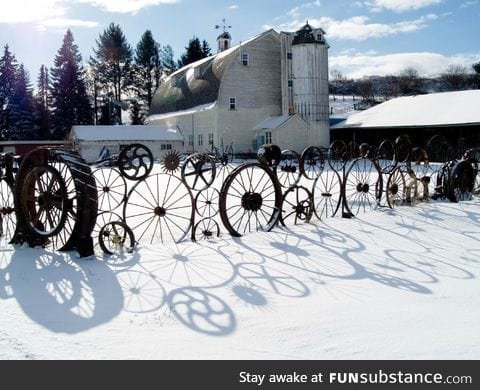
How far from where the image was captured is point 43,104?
170 feet

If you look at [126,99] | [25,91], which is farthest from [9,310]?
[126,99]

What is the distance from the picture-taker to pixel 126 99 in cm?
5528

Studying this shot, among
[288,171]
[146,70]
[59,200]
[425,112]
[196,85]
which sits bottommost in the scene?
[59,200]

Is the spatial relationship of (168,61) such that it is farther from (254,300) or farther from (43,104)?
(254,300)

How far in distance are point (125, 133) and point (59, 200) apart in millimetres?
29264

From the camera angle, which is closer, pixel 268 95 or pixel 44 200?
pixel 44 200

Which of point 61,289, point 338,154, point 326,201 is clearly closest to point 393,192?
point 338,154

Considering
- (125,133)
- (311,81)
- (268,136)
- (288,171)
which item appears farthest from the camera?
(125,133)

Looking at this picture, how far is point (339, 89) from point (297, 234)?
74812mm

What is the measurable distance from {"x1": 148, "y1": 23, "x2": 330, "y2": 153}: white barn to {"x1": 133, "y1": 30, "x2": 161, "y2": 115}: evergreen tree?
2165 cm

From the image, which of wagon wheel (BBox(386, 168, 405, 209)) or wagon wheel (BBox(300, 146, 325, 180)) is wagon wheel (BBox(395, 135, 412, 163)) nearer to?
wagon wheel (BBox(386, 168, 405, 209))

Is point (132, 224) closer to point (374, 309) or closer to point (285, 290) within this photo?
point (285, 290)

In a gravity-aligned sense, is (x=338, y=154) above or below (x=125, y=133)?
below

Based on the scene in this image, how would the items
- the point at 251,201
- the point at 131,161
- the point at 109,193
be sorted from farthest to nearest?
the point at 109,193, the point at 251,201, the point at 131,161
